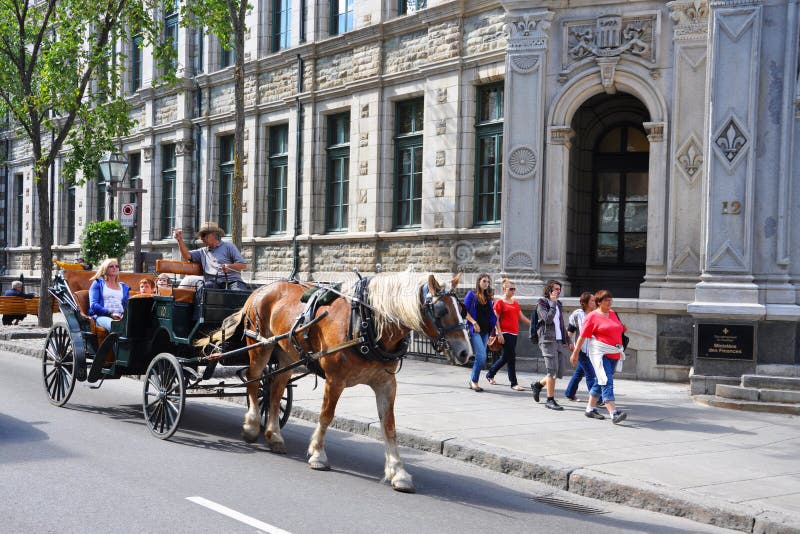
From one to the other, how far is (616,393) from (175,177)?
19.0 meters

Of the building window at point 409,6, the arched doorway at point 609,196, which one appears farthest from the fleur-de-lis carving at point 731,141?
the building window at point 409,6

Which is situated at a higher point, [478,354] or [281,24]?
[281,24]

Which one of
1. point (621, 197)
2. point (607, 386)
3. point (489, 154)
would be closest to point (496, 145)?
point (489, 154)

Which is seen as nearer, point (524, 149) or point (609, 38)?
point (609, 38)

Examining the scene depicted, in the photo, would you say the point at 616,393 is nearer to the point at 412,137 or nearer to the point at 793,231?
the point at 793,231

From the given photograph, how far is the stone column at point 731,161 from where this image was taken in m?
13.5

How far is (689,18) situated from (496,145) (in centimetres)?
451

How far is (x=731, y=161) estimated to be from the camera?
13.6m

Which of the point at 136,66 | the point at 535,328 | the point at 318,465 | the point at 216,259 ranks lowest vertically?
the point at 318,465

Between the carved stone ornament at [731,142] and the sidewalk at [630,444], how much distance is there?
Result: 3.83 metres

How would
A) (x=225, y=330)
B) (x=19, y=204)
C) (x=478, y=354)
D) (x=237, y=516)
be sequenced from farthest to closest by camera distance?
1. (x=19, y=204)
2. (x=478, y=354)
3. (x=225, y=330)
4. (x=237, y=516)

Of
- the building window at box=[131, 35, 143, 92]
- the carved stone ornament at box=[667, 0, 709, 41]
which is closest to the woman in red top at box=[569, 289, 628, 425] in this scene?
the carved stone ornament at box=[667, 0, 709, 41]

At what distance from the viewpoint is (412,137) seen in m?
19.7

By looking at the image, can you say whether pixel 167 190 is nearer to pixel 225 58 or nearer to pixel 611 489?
pixel 225 58
